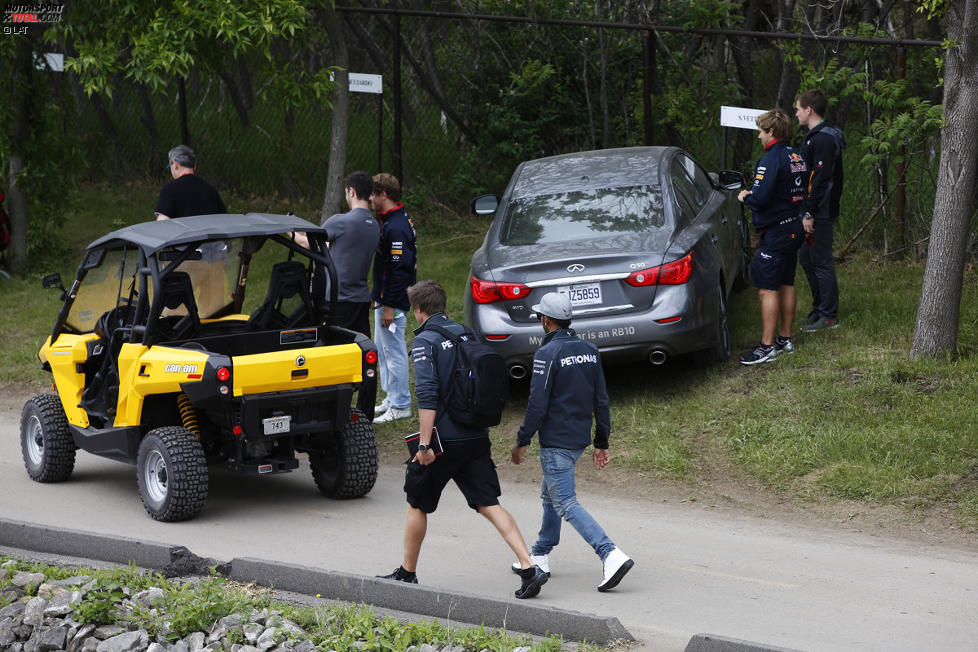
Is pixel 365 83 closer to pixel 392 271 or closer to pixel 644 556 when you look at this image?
pixel 392 271

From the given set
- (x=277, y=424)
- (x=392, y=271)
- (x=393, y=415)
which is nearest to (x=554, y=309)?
(x=277, y=424)

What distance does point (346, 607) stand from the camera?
566 cm

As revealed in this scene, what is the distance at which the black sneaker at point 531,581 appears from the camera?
241 inches

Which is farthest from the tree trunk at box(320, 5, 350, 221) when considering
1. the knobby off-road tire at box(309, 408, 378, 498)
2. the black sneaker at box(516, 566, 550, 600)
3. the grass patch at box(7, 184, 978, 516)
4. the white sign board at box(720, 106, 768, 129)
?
the black sneaker at box(516, 566, 550, 600)

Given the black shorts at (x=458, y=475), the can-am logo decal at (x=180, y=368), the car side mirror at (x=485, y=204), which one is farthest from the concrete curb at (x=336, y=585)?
the car side mirror at (x=485, y=204)

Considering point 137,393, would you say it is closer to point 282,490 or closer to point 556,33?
point 282,490

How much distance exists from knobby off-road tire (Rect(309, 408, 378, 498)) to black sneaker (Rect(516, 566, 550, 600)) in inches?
84.7

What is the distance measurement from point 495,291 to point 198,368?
2675mm

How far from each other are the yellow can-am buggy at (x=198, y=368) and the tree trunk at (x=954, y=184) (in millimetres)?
4275

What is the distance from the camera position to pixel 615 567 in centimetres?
614

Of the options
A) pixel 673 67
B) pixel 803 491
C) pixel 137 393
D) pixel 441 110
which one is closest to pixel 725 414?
pixel 803 491

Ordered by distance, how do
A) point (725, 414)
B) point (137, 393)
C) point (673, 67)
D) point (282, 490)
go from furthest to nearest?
point (673, 67)
point (725, 414)
point (282, 490)
point (137, 393)

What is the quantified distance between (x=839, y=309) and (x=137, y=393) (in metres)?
6.43

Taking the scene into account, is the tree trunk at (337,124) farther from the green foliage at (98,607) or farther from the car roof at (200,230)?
the green foliage at (98,607)
